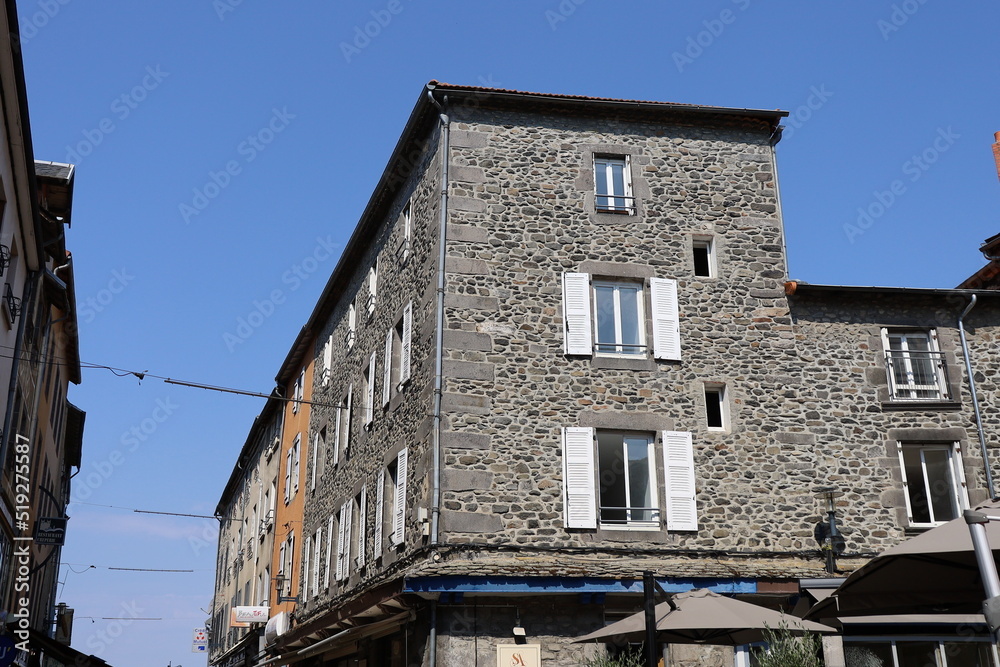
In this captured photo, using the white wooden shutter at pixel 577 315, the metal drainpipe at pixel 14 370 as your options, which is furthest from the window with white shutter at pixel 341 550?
the white wooden shutter at pixel 577 315

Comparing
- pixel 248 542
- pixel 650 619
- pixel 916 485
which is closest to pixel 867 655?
pixel 916 485

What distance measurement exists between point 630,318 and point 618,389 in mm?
1244

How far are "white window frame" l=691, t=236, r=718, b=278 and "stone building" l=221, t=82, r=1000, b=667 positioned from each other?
0.20ft

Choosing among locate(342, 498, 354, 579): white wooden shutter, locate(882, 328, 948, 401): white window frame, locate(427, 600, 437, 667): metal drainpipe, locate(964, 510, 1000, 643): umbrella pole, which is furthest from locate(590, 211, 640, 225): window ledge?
locate(964, 510, 1000, 643): umbrella pole

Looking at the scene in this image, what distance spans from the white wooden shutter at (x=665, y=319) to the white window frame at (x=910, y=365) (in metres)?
3.56

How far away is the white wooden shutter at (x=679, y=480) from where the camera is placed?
46.0 ft

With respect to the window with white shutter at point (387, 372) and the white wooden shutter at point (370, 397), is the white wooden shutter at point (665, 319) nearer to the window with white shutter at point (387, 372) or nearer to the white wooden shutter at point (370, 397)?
the window with white shutter at point (387, 372)

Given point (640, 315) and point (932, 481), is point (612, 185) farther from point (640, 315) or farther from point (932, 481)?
point (932, 481)

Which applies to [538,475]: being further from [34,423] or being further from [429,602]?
[34,423]

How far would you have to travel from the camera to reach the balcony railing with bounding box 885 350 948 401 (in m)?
15.5

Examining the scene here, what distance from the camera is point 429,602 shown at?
13062 mm

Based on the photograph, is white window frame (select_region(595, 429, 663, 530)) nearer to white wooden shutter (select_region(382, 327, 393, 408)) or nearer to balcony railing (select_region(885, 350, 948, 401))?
balcony railing (select_region(885, 350, 948, 401))

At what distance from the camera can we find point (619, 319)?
597 inches

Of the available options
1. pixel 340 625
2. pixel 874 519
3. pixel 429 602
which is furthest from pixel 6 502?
pixel 874 519
